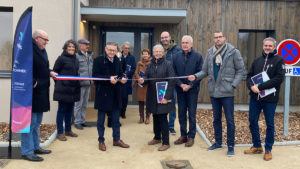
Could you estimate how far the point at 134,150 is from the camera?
551cm

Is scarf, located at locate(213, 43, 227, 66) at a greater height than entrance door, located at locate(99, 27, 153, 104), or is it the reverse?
entrance door, located at locate(99, 27, 153, 104)

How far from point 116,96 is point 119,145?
963 mm

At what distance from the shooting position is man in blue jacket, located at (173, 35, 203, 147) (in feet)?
18.3

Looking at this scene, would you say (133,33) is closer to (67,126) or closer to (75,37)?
(75,37)

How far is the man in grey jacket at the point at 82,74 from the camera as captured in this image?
6699 mm

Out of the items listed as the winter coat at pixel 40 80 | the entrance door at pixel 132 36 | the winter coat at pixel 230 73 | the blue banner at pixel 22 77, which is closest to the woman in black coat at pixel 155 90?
the winter coat at pixel 230 73

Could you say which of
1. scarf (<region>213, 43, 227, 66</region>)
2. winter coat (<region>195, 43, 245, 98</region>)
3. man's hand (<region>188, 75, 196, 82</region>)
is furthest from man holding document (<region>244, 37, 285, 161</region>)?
man's hand (<region>188, 75, 196, 82</region>)

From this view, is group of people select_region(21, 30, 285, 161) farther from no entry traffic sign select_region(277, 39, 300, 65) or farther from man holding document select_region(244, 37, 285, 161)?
no entry traffic sign select_region(277, 39, 300, 65)

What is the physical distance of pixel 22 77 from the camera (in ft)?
14.9

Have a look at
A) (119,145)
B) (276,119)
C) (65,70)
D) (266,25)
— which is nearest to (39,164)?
(119,145)

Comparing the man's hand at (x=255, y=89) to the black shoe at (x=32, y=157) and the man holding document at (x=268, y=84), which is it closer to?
the man holding document at (x=268, y=84)

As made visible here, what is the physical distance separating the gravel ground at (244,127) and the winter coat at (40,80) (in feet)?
11.2

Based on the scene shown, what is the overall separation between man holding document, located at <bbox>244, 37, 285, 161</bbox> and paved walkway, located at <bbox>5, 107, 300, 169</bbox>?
1.21 ft

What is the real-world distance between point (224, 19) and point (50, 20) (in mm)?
5446
